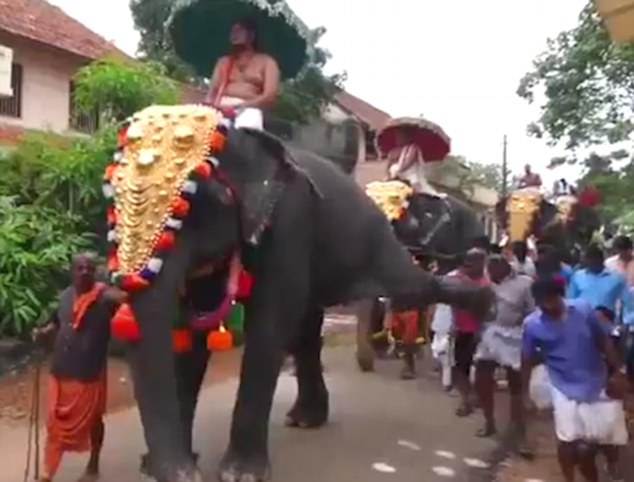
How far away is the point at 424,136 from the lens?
1092cm

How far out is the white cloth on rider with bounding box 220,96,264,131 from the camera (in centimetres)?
619

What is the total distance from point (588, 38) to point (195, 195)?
27.1 ft

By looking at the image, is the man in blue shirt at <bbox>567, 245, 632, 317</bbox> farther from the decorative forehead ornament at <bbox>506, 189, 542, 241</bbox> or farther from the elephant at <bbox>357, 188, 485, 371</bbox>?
the decorative forehead ornament at <bbox>506, 189, 542, 241</bbox>

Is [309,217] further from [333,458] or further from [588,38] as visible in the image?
[588,38]

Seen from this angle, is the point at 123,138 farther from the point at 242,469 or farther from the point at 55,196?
the point at 55,196

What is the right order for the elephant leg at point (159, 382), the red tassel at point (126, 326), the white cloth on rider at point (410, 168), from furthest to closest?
the white cloth on rider at point (410, 168), the red tassel at point (126, 326), the elephant leg at point (159, 382)

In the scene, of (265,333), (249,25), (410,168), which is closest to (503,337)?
(265,333)

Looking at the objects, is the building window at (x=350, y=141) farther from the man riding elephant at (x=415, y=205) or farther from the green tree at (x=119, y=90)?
the green tree at (x=119, y=90)

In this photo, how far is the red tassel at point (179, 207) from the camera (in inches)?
204

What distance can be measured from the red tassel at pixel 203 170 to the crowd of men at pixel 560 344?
197cm

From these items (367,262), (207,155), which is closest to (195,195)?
(207,155)

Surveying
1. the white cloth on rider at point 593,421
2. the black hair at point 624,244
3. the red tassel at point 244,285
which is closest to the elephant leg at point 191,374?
the red tassel at point 244,285

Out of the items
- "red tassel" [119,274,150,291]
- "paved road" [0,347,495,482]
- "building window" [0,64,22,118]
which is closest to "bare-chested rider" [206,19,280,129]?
"red tassel" [119,274,150,291]

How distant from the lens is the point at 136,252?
16.6ft
